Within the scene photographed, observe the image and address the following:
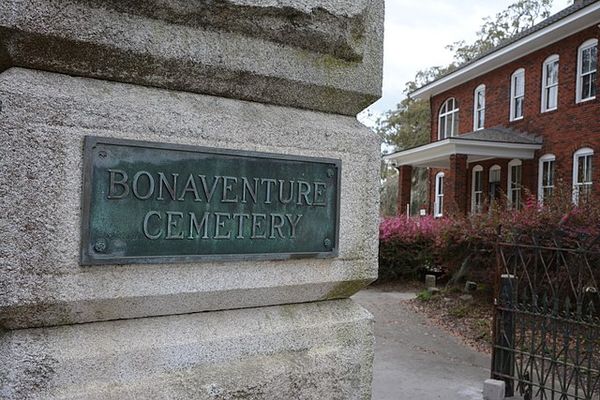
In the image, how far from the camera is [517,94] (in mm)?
20125

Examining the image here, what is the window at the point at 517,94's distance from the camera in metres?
19.8

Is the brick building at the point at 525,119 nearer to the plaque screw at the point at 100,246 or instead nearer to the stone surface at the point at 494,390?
the stone surface at the point at 494,390

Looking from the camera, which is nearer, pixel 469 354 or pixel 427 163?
pixel 469 354

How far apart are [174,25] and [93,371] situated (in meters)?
1.15

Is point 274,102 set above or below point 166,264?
above

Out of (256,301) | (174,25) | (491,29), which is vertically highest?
(491,29)

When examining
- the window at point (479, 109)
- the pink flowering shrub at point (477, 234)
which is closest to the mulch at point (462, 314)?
the pink flowering shrub at point (477, 234)

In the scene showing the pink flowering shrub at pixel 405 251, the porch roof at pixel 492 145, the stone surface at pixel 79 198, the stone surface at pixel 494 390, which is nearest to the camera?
the stone surface at pixel 79 198

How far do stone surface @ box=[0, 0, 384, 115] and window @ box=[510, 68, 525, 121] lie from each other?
756 inches

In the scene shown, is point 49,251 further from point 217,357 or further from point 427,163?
point 427,163

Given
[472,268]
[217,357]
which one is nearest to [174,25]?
[217,357]

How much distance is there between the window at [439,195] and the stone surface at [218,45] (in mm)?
22283

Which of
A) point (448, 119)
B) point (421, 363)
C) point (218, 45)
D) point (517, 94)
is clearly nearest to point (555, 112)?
point (517, 94)

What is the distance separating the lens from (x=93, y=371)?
172cm
